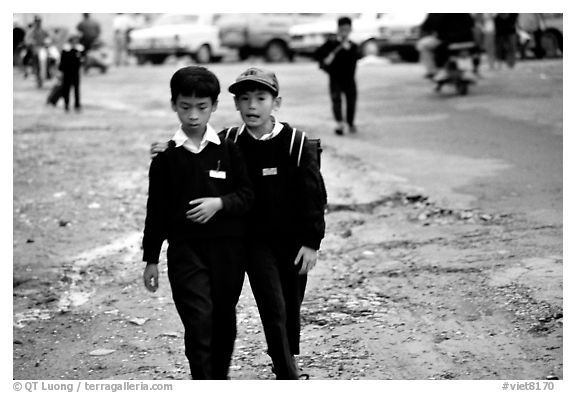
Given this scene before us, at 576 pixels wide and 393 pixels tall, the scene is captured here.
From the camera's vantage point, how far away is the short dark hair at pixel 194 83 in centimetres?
425

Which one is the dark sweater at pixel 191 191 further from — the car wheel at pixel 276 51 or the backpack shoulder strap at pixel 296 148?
the car wheel at pixel 276 51

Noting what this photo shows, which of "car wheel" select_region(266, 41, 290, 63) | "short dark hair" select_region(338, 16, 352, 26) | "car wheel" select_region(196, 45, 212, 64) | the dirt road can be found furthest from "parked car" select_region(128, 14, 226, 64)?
"short dark hair" select_region(338, 16, 352, 26)

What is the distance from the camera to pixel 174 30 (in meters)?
21.5

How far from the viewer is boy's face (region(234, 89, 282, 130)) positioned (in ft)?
14.4

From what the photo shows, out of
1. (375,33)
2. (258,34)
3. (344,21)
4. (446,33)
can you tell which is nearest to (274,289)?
(344,21)

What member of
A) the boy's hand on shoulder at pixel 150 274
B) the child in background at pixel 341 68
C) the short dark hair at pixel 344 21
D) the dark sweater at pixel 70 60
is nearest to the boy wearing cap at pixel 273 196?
the boy's hand on shoulder at pixel 150 274

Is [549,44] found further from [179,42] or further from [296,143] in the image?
[296,143]

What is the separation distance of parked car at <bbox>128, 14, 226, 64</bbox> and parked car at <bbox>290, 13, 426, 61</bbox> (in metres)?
1.65

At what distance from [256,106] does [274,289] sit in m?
0.77

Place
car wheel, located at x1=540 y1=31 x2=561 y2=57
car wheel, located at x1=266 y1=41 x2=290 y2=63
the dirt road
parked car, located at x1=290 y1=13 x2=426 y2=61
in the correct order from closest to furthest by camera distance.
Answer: the dirt road
car wheel, located at x1=540 y1=31 x2=561 y2=57
parked car, located at x1=290 y1=13 x2=426 y2=61
car wheel, located at x1=266 y1=41 x2=290 y2=63

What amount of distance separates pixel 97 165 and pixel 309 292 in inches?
188

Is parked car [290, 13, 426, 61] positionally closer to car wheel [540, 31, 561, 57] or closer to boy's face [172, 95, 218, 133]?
car wheel [540, 31, 561, 57]

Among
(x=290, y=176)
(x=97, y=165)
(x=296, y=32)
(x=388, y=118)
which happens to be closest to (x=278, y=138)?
(x=290, y=176)
